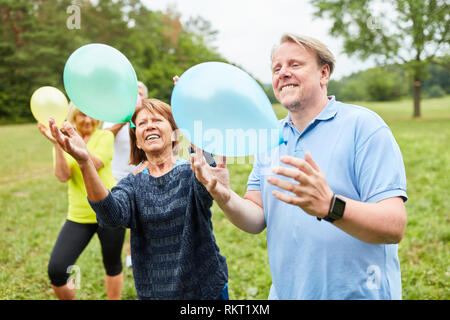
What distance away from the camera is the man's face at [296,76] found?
1.41 metres

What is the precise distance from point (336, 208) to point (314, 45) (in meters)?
0.72

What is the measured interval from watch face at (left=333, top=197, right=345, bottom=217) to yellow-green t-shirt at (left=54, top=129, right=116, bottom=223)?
6.64 ft

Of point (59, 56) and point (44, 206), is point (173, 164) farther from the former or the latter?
point (59, 56)

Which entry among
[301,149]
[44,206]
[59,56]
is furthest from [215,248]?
[59,56]

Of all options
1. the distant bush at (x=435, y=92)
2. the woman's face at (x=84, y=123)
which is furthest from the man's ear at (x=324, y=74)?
the distant bush at (x=435, y=92)

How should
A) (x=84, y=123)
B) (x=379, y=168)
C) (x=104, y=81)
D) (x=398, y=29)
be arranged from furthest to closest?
1. (x=398, y=29)
2. (x=84, y=123)
3. (x=104, y=81)
4. (x=379, y=168)

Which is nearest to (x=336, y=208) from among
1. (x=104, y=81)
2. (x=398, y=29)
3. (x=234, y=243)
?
(x=104, y=81)

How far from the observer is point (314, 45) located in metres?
1.42

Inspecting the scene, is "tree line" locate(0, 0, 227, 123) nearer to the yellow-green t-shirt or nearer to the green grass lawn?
the green grass lawn

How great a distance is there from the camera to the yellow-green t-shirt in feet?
8.59

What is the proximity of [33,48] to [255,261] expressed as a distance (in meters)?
25.2

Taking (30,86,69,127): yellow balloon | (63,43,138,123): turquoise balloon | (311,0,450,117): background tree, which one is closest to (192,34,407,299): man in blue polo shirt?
(63,43,138,123): turquoise balloon

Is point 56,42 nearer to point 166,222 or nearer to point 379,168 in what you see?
point 166,222

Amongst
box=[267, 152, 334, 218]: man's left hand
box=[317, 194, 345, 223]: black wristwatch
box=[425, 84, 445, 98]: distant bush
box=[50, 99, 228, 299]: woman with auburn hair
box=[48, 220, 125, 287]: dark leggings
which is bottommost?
box=[48, 220, 125, 287]: dark leggings
